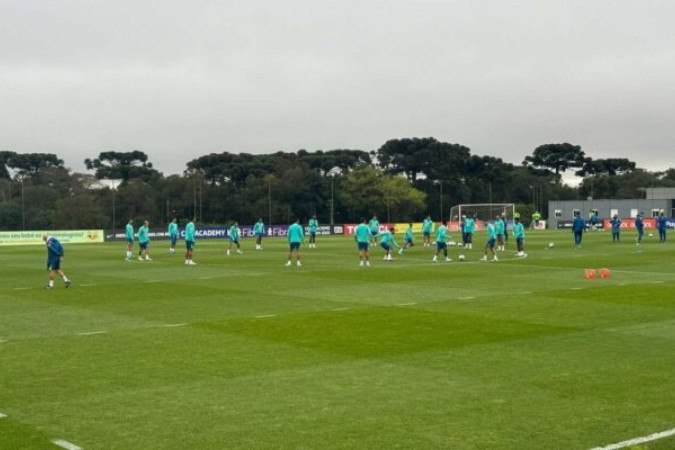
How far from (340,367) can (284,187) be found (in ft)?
302

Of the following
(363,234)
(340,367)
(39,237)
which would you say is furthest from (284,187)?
(340,367)

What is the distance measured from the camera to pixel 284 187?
10188 cm

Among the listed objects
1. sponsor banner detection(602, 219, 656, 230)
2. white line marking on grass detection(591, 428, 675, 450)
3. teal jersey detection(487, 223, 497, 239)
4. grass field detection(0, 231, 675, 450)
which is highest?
teal jersey detection(487, 223, 497, 239)

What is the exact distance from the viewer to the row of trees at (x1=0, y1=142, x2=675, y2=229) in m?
90.0

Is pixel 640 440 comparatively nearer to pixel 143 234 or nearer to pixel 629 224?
pixel 143 234

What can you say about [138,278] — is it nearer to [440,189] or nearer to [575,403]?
[575,403]

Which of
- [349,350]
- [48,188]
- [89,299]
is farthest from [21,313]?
[48,188]

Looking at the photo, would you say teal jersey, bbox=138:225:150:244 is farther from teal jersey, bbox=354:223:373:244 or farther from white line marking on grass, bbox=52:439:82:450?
white line marking on grass, bbox=52:439:82:450

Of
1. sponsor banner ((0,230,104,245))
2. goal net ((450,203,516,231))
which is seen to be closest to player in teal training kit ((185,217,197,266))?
sponsor banner ((0,230,104,245))

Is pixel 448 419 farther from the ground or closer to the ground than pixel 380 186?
closer to the ground

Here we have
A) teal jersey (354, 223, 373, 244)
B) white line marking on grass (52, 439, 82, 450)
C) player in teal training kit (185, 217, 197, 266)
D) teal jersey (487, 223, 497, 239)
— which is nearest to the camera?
white line marking on grass (52, 439, 82, 450)

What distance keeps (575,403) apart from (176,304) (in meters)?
11.6

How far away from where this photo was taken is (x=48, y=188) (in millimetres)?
95625

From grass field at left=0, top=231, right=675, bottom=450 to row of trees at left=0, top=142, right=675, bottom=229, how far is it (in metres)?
67.2
